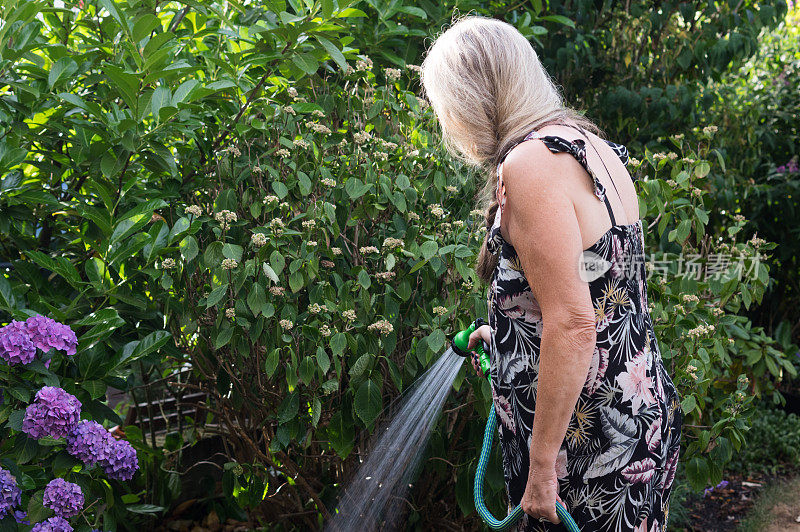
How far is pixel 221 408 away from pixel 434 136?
1.28m

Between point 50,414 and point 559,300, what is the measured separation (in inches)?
51.9

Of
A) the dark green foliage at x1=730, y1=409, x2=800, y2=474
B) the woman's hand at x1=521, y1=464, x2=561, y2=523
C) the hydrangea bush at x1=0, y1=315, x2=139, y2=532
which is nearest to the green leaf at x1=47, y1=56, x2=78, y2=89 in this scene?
the hydrangea bush at x1=0, y1=315, x2=139, y2=532

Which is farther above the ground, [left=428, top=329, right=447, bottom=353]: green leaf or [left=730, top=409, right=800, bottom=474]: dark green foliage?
[left=428, top=329, right=447, bottom=353]: green leaf

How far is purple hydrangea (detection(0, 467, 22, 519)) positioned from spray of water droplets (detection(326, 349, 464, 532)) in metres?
1.14

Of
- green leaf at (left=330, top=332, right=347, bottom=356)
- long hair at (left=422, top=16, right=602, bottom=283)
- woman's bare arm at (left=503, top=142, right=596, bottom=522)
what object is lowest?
green leaf at (left=330, top=332, right=347, bottom=356)

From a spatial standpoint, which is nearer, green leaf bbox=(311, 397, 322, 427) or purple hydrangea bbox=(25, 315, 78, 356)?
purple hydrangea bbox=(25, 315, 78, 356)

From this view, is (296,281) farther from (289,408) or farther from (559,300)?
(559,300)

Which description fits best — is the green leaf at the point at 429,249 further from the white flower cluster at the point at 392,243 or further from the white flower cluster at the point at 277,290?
the white flower cluster at the point at 277,290

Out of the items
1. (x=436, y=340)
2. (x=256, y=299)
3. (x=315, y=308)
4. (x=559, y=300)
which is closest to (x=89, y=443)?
(x=256, y=299)

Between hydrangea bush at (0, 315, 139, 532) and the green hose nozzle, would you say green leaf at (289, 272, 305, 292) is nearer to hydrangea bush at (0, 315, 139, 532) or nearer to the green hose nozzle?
the green hose nozzle

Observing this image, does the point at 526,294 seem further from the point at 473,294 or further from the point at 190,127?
the point at 190,127

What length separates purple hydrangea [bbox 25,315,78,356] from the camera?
192cm

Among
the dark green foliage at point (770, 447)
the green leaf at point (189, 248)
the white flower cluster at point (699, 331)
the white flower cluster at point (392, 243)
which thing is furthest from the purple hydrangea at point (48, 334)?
the dark green foliage at point (770, 447)

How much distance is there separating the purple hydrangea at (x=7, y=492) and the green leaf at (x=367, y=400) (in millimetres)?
926
